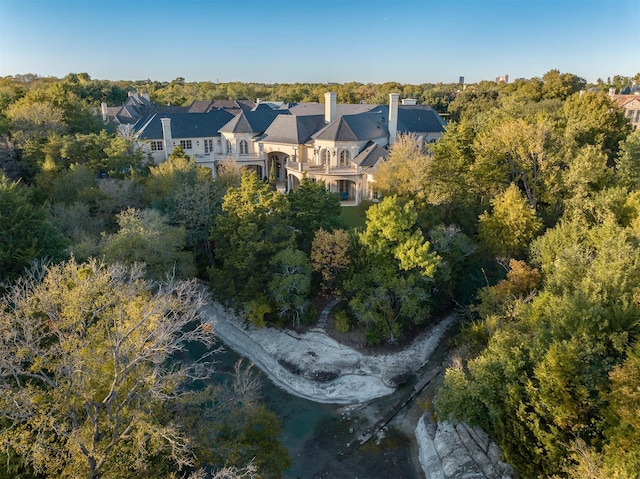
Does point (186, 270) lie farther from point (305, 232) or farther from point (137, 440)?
point (137, 440)

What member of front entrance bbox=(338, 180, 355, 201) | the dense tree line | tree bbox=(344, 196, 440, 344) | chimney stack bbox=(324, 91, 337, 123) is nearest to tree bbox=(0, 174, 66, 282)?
the dense tree line

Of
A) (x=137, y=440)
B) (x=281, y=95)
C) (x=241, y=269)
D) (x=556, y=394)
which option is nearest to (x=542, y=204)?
(x=556, y=394)

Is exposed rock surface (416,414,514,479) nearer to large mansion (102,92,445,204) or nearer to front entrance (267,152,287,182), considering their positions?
large mansion (102,92,445,204)

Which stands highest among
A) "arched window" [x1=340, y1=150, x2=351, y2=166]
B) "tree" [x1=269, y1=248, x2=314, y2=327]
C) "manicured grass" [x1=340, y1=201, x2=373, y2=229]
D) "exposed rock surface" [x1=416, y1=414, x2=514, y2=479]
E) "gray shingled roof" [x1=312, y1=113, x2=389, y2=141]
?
"gray shingled roof" [x1=312, y1=113, x2=389, y2=141]

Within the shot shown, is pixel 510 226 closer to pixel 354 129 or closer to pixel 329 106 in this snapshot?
pixel 354 129

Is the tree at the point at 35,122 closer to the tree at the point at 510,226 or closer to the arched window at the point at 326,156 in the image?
the arched window at the point at 326,156

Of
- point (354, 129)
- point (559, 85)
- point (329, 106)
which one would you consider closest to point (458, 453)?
point (354, 129)
